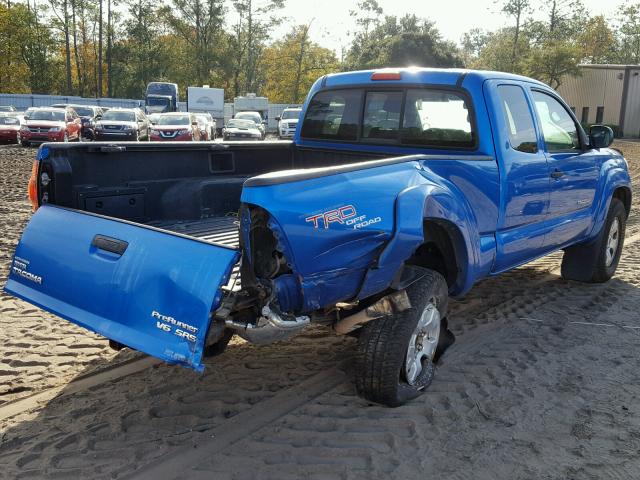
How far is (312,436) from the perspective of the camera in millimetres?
3256

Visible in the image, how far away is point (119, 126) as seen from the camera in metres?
24.8

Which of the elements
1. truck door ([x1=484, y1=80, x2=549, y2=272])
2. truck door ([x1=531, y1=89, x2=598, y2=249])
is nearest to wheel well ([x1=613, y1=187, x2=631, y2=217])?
truck door ([x1=531, y1=89, x2=598, y2=249])

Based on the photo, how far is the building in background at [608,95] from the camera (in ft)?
160

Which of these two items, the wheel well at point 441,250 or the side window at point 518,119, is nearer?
the wheel well at point 441,250

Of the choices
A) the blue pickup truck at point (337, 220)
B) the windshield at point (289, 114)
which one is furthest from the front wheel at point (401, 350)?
the windshield at point (289, 114)

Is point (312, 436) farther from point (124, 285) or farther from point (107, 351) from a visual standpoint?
point (107, 351)

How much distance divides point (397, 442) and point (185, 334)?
1.27 m

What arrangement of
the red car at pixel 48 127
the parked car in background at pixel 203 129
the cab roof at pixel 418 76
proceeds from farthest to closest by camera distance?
the parked car in background at pixel 203 129 < the red car at pixel 48 127 < the cab roof at pixel 418 76

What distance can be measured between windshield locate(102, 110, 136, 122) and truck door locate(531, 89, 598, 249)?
2280cm

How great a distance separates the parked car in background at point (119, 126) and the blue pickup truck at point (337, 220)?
813 inches

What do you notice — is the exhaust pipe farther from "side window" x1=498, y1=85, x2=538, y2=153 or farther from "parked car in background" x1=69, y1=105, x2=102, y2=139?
"parked car in background" x1=69, y1=105, x2=102, y2=139

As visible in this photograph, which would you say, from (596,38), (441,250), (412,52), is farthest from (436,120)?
(596,38)

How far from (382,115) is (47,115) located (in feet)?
74.1

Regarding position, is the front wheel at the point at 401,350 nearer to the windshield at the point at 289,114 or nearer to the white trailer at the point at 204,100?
the windshield at the point at 289,114
